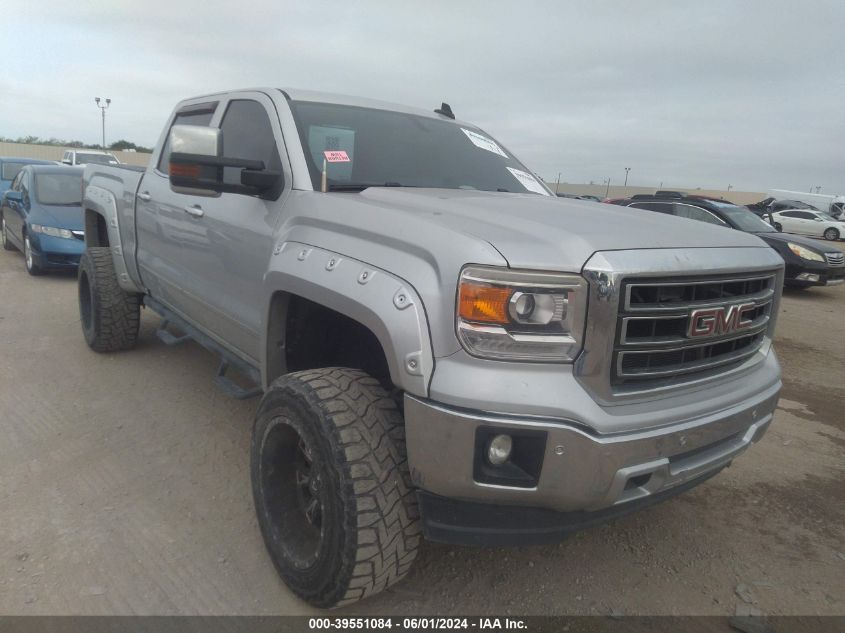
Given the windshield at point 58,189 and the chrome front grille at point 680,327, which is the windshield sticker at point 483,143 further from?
the windshield at point 58,189

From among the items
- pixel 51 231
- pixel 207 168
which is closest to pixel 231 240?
pixel 207 168

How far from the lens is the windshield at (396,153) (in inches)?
114

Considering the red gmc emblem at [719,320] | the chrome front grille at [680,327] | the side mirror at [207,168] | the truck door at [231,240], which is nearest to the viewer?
the chrome front grille at [680,327]

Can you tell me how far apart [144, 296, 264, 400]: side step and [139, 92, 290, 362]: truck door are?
0.07 metres

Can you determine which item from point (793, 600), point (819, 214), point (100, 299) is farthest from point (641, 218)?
point (819, 214)

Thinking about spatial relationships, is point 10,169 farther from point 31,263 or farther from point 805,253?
point 805,253

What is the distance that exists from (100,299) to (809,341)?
7.40 meters

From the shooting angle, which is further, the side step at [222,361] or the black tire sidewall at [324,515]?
the side step at [222,361]

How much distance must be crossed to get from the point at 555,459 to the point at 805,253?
10.2 metres

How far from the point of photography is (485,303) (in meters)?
1.86

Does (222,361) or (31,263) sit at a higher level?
(222,361)

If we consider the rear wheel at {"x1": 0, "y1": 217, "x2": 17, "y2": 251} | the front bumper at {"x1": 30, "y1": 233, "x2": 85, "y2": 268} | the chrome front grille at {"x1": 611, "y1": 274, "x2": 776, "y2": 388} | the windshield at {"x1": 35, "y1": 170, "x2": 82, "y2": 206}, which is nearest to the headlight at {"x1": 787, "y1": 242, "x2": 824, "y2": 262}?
the chrome front grille at {"x1": 611, "y1": 274, "x2": 776, "y2": 388}

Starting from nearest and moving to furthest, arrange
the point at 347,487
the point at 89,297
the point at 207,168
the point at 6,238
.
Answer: the point at 347,487 < the point at 207,168 < the point at 89,297 < the point at 6,238

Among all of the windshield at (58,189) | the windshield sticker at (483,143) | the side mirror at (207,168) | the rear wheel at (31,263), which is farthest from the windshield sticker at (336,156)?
the windshield at (58,189)
